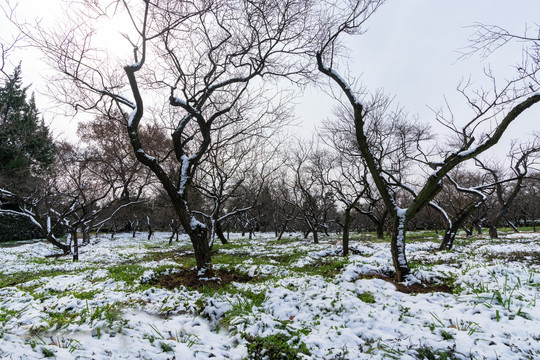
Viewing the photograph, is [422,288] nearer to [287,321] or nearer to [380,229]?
[287,321]

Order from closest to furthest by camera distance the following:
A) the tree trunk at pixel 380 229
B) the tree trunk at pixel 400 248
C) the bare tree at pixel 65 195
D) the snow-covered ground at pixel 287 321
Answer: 1. the snow-covered ground at pixel 287 321
2. the tree trunk at pixel 400 248
3. the bare tree at pixel 65 195
4. the tree trunk at pixel 380 229

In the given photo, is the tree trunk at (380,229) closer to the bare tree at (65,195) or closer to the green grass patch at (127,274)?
the green grass patch at (127,274)

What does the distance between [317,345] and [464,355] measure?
68.7 inches

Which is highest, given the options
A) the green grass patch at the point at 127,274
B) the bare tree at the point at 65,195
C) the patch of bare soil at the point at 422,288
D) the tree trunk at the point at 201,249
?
the bare tree at the point at 65,195

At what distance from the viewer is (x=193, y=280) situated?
6.45m

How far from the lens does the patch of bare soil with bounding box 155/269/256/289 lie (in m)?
6.17

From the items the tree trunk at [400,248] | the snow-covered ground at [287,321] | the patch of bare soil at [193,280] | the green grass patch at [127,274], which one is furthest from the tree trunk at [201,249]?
the tree trunk at [400,248]

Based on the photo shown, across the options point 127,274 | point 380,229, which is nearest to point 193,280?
point 127,274

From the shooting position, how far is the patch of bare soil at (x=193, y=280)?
6172mm

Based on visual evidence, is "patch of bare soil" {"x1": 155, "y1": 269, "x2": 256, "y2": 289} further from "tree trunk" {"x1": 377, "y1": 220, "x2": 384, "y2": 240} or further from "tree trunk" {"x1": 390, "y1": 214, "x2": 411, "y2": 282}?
"tree trunk" {"x1": 377, "y1": 220, "x2": 384, "y2": 240}

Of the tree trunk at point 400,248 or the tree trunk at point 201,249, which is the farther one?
the tree trunk at point 201,249

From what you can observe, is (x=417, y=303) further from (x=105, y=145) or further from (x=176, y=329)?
(x=105, y=145)

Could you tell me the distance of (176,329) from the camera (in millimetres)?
3844

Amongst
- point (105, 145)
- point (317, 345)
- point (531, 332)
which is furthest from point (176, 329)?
point (105, 145)
